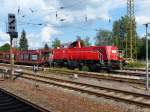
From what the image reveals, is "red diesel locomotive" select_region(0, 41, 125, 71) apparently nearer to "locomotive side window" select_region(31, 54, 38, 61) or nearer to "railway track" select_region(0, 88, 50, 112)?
"locomotive side window" select_region(31, 54, 38, 61)

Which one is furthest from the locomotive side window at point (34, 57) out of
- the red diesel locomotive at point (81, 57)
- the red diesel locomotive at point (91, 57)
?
the red diesel locomotive at point (91, 57)

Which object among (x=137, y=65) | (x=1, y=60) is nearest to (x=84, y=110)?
(x=137, y=65)

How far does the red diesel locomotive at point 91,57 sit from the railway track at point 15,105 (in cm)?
1844

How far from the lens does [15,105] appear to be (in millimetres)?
13320

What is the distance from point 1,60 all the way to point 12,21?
161 ft

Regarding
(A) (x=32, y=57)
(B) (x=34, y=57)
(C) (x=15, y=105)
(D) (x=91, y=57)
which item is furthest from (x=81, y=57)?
(C) (x=15, y=105)

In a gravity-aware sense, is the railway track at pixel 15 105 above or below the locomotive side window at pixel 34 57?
below

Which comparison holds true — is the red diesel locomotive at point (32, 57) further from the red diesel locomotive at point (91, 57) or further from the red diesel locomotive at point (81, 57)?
the red diesel locomotive at point (91, 57)

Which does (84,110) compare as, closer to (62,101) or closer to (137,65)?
(62,101)

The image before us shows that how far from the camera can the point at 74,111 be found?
39.5ft

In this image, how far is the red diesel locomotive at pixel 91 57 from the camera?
110ft

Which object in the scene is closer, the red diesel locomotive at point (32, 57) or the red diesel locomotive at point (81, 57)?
the red diesel locomotive at point (81, 57)

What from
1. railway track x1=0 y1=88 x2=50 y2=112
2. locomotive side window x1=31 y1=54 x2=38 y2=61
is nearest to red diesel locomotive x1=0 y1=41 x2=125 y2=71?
locomotive side window x1=31 y1=54 x2=38 y2=61

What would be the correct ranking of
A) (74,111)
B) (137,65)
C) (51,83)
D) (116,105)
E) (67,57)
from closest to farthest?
(74,111) < (116,105) < (51,83) < (67,57) < (137,65)
